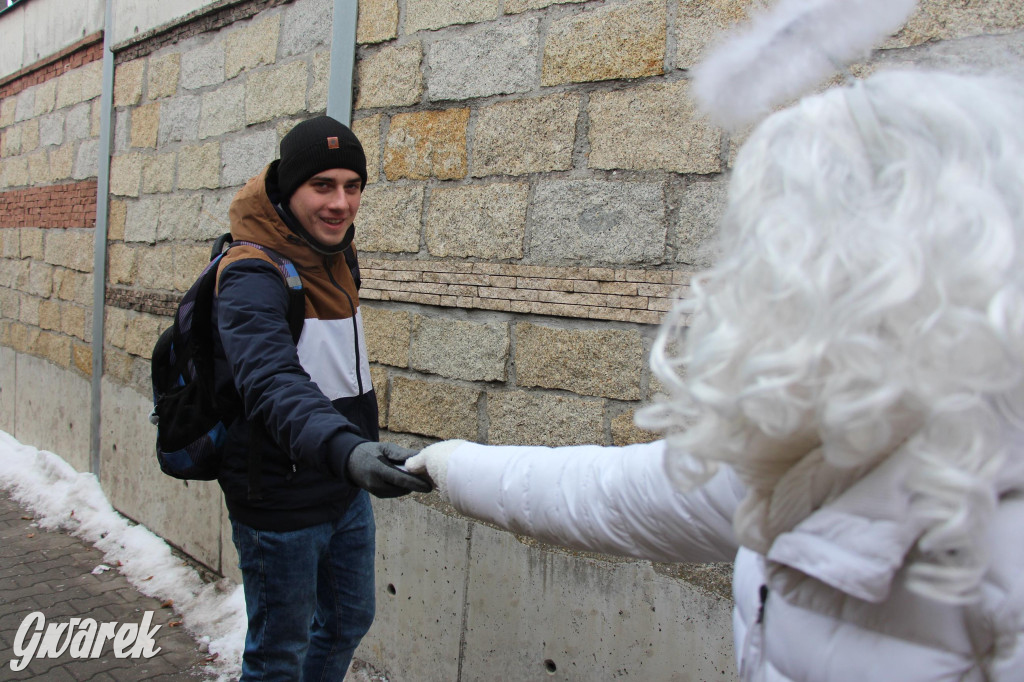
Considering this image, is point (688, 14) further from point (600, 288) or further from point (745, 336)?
point (745, 336)

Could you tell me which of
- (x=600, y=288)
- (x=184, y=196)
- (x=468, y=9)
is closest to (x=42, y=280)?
(x=184, y=196)

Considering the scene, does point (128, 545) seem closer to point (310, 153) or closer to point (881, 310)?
point (310, 153)

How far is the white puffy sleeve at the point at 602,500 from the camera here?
4.15 ft

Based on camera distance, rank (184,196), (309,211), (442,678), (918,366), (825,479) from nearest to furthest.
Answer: (918,366), (825,479), (309,211), (442,678), (184,196)

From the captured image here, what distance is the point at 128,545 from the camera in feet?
16.6

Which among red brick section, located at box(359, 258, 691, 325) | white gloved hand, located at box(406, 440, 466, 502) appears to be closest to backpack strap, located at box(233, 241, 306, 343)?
white gloved hand, located at box(406, 440, 466, 502)

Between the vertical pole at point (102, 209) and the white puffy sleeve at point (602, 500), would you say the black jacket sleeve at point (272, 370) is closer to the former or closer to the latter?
the white puffy sleeve at point (602, 500)

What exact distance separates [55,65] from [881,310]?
25.7ft

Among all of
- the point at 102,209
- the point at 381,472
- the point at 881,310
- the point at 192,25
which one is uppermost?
the point at 192,25

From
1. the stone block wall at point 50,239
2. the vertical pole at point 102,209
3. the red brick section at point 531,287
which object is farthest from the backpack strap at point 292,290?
the stone block wall at point 50,239

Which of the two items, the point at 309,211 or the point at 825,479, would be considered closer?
the point at 825,479

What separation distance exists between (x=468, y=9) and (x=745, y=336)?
8.66 feet

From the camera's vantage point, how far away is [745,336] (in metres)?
0.90

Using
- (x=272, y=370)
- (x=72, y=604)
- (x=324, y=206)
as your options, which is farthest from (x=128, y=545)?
(x=272, y=370)
